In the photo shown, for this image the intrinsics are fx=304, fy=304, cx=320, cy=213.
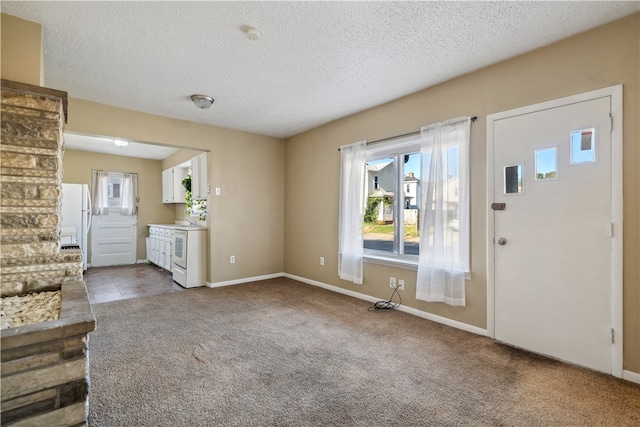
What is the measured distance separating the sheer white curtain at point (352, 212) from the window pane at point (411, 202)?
0.55m

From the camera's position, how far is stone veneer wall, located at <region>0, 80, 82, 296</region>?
1940mm

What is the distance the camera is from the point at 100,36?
2318 millimetres

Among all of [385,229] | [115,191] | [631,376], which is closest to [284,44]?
[385,229]

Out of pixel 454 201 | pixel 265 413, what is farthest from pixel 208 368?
pixel 454 201

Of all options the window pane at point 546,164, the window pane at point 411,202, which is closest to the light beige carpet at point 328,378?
the window pane at point 411,202

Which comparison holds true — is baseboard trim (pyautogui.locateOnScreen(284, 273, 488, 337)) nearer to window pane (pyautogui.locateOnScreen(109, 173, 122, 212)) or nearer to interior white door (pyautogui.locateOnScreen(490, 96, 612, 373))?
interior white door (pyautogui.locateOnScreen(490, 96, 612, 373))

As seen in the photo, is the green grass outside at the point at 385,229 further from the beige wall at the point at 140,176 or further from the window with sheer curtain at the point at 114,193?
the window with sheer curtain at the point at 114,193

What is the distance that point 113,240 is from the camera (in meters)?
6.73

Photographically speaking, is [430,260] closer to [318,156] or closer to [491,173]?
[491,173]

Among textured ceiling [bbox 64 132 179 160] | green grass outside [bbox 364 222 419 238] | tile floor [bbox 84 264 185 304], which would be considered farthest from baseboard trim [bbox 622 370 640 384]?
textured ceiling [bbox 64 132 179 160]

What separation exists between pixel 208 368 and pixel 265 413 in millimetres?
707

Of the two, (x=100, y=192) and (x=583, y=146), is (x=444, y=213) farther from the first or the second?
(x=100, y=192)

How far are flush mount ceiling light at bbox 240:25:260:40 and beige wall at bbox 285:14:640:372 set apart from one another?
6.25 ft

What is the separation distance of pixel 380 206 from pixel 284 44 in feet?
7.47
